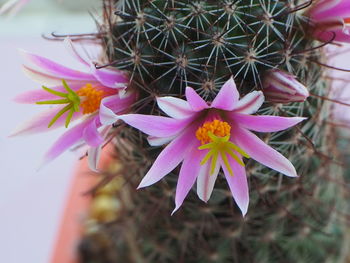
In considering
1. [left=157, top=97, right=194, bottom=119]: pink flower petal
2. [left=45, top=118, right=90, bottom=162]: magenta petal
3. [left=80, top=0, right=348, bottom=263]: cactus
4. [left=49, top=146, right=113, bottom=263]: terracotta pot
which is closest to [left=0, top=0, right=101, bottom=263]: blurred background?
[left=49, top=146, right=113, bottom=263]: terracotta pot

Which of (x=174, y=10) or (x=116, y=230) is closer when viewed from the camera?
(x=174, y=10)

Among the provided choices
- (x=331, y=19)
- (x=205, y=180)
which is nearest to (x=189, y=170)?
(x=205, y=180)

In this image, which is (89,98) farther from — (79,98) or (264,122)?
(264,122)

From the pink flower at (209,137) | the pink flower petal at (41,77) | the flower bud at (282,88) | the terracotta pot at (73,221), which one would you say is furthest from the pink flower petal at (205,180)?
the terracotta pot at (73,221)

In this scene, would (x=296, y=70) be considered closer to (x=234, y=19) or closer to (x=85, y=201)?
(x=234, y=19)

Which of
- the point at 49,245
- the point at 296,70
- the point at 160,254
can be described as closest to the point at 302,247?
the point at 160,254

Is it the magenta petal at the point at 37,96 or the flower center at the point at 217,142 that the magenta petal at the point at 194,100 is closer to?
the flower center at the point at 217,142

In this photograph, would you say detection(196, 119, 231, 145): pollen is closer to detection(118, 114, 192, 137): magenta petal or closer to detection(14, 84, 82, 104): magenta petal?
detection(118, 114, 192, 137): magenta petal
